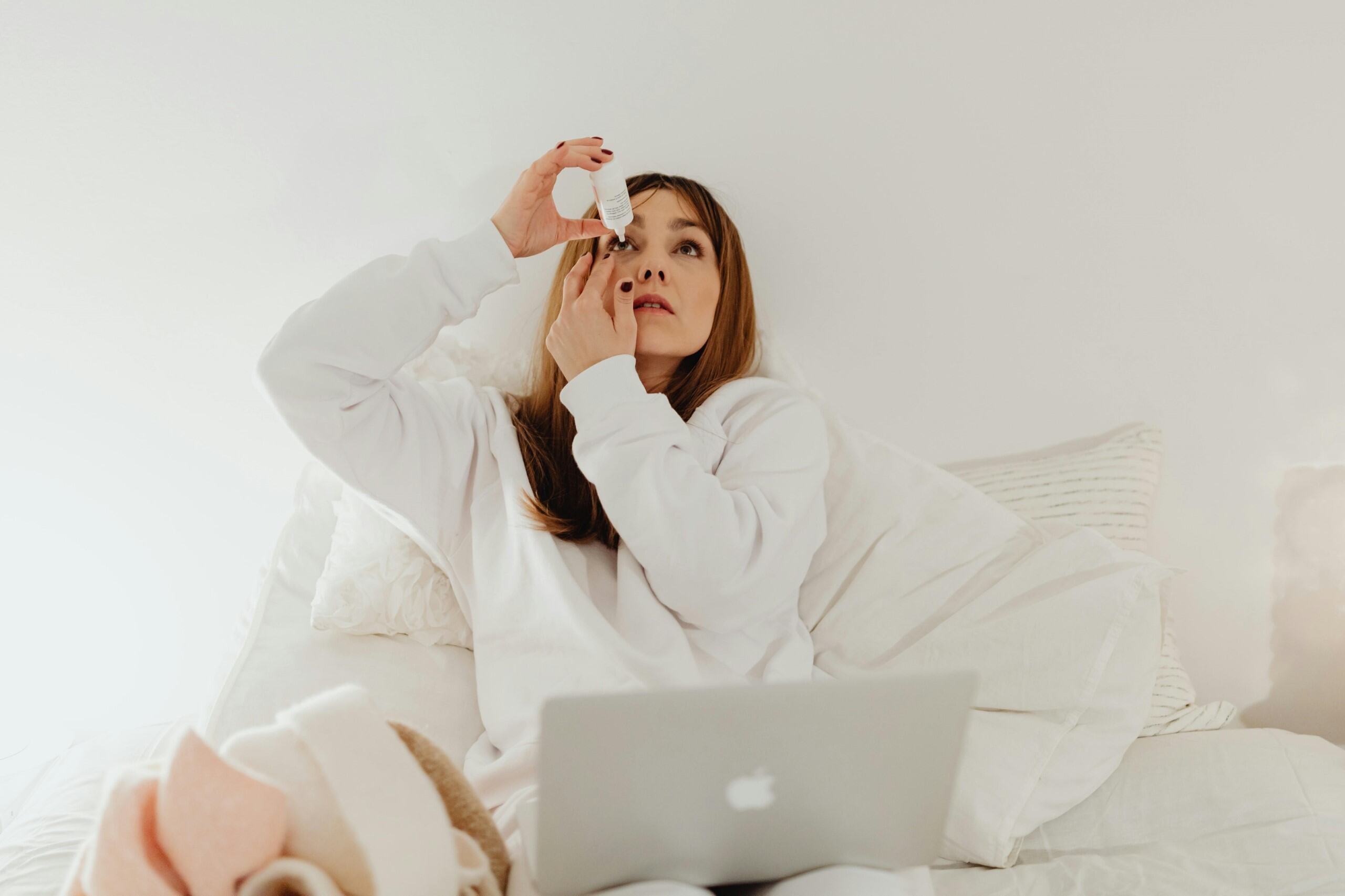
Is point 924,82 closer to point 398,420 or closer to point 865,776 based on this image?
point 398,420

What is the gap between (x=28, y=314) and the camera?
4.80 feet

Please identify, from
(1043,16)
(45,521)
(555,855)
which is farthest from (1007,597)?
(45,521)

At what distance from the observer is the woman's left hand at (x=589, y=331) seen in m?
1.19

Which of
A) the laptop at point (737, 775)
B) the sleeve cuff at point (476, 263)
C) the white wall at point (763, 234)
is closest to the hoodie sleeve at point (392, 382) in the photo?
the sleeve cuff at point (476, 263)

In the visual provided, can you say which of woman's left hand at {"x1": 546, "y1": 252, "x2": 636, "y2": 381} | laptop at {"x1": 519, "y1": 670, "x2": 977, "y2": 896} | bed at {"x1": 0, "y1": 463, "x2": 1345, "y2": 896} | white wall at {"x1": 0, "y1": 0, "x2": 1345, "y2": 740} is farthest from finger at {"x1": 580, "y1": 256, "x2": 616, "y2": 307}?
laptop at {"x1": 519, "y1": 670, "x2": 977, "y2": 896}

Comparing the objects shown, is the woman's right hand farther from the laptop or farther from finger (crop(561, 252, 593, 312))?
the laptop

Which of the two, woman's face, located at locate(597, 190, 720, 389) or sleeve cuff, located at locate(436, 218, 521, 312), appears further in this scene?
woman's face, located at locate(597, 190, 720, 389)

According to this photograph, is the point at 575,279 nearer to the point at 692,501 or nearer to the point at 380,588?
the point at 692,501

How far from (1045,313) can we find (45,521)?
5.34 ft

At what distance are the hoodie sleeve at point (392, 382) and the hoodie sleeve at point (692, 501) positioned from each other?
20 cm

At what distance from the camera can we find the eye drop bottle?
1227 mm

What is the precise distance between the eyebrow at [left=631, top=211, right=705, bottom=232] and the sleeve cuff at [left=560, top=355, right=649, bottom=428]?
1.03ft

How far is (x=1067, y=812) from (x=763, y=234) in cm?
96

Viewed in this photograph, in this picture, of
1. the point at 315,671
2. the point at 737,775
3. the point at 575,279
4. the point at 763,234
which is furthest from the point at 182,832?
the point at 763,234
